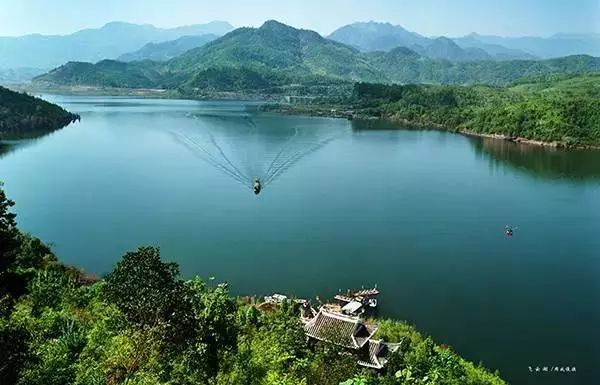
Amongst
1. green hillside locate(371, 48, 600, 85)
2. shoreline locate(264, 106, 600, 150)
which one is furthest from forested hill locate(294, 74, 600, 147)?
green hillside locate(371, 48, 600, 85)

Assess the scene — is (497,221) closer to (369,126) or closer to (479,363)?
(479,363)

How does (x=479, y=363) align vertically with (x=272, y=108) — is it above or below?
below

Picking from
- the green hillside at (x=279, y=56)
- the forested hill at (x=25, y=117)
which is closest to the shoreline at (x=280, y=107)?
the green hillside at (x=279, y=56)

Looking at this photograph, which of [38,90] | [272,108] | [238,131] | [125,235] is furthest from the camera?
[38,90]

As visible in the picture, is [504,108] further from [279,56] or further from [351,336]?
[279,56]

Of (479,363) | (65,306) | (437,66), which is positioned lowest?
(479,363)

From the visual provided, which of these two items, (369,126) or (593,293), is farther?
(369,126)

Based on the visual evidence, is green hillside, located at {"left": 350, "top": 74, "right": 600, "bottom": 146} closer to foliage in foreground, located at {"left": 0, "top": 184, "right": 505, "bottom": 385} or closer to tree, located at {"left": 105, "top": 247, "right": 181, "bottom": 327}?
foliage in foreground, located at {"left": 0, "top": 184, "right": 505, "bottom": 385}

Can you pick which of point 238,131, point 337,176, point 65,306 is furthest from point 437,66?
point 65,306
